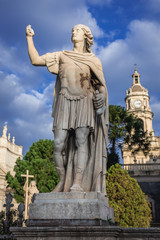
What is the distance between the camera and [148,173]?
122 ft

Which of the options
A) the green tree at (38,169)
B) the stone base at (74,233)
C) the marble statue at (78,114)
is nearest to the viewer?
the stone base at (74,233)

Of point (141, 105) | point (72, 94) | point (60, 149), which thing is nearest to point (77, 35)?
point (72, 94)

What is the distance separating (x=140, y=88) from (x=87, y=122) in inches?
2588

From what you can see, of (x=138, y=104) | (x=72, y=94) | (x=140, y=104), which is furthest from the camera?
(x=138, y=104)

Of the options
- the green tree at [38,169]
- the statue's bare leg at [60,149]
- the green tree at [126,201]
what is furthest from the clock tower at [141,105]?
the statue's bare leg at [60,149]

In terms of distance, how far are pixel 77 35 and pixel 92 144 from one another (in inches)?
90.4

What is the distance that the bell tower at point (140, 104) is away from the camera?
207ft

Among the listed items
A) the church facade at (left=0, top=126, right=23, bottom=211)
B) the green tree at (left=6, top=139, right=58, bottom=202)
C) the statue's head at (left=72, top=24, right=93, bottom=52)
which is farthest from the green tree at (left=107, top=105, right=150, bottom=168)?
the statue's head at (left=72, top=24, right=93, bottom=52)

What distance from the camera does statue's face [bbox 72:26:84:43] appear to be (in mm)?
5926

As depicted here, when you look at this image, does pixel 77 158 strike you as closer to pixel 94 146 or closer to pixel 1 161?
pixel 94 146

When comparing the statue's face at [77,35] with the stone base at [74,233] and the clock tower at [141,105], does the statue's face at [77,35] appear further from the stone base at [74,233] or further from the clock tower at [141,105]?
the clock tower at [141,105]

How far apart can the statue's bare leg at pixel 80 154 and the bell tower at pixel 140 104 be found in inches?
2280

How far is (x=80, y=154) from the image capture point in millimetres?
5141

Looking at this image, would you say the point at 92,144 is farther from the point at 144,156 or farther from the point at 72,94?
the point at 144,156
